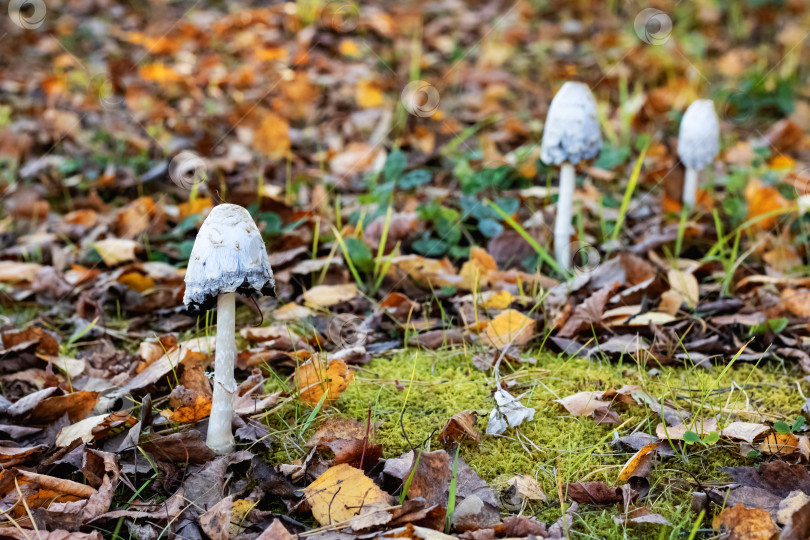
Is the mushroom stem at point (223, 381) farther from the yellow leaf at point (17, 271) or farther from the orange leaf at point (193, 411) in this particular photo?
the yellow leaf at point (17, 271)

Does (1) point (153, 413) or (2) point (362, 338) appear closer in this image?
(1) point (153, 413)

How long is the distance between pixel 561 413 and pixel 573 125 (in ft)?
4.10

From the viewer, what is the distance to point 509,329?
2.57m

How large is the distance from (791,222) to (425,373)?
6.91 feet

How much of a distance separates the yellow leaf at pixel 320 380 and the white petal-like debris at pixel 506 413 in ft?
1.51

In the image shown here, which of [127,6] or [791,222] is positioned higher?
[127,6]

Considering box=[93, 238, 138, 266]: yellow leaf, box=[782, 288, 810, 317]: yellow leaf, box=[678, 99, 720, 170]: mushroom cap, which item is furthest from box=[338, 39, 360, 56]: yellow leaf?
box=[782, 288, 810, 317]: yellow leaf

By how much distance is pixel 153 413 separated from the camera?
2.18m

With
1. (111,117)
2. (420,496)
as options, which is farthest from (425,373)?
(111,117)

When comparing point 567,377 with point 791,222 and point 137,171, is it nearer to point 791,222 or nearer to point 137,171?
point 791,222

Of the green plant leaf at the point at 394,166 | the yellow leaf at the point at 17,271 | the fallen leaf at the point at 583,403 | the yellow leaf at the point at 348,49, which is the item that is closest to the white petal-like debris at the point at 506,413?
the fallen leaf at the point at 583,403

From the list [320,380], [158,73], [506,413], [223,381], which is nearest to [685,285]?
[506,413]

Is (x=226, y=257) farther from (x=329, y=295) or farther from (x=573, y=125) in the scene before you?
(x=573, y=125)

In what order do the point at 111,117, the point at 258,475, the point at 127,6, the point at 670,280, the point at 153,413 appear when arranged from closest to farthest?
the point at 258,475 < the point at 153,413 < the point at 670,280 < the point at 111,117 < the point at 127,6
